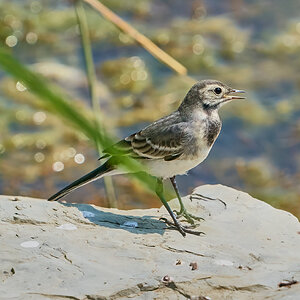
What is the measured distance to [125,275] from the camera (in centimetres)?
436

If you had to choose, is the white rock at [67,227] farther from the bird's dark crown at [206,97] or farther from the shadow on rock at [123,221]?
the bird's dark crown at [206,97]

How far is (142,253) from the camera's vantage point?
4.70m

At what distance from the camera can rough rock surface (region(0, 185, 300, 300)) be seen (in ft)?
13.8

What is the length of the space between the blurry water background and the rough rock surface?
2934 mm

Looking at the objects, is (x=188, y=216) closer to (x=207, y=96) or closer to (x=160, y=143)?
(x=160, y=143)

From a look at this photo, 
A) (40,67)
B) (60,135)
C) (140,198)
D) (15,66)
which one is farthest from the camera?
(40,67)

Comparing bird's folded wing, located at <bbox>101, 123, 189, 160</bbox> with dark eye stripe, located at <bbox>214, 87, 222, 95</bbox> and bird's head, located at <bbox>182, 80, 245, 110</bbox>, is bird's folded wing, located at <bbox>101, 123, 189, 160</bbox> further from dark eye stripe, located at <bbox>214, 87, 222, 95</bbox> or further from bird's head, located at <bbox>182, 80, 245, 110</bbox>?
dark eye stripe, located at <bbox>214, 87, 222, 95</bbox>

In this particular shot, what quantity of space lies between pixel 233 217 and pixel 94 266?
1495mm

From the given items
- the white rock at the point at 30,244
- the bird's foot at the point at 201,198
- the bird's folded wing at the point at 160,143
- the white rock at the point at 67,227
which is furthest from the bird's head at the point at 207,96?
the white rock at the point at 30,244

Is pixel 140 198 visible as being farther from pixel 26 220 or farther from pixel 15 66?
pixel 15 66

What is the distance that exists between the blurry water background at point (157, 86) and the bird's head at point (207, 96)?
2.60 m

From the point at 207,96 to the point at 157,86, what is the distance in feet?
15.0

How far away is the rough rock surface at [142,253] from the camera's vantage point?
421cm

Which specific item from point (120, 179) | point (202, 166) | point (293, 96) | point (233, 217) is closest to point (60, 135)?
point (120, 179)
